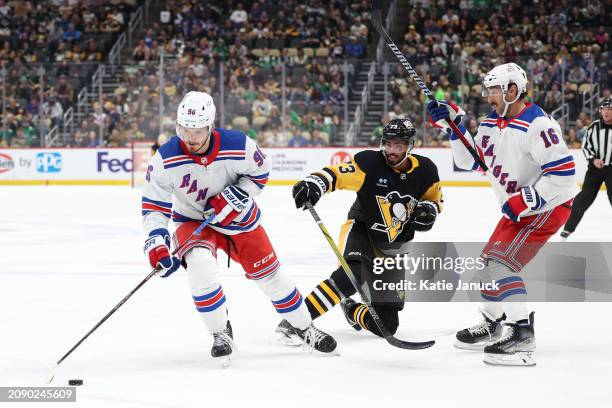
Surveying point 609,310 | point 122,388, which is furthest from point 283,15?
point 122,388

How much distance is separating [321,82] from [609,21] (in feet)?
17.6

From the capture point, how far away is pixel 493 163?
4.10m

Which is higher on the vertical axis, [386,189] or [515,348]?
[386,189]

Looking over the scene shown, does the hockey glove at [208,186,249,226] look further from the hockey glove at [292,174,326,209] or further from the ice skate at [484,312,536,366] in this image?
the ice skate at [484,312,536,366]

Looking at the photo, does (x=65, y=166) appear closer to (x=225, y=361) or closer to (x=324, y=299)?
(x=324, y=299)

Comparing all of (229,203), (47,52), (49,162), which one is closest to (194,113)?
(229,203)

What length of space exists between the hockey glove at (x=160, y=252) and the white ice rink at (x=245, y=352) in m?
0.38

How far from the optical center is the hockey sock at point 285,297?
4020 millimetres

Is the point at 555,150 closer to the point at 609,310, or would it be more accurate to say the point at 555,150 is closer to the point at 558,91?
the point at 609,310

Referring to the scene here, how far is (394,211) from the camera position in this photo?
427cm

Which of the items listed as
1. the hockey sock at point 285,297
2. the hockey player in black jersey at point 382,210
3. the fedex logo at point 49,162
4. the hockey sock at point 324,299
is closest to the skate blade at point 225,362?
the hockey sock at point 285,297

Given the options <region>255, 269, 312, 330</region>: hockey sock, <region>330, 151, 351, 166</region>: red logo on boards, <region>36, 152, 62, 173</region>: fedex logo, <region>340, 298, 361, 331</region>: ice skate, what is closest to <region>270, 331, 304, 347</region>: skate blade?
<region>255, 269, 312, 330</region>: hockey sock

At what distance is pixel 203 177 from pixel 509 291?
4.35 feet

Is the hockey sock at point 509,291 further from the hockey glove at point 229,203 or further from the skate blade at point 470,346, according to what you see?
the hockey glove at point 229,203
